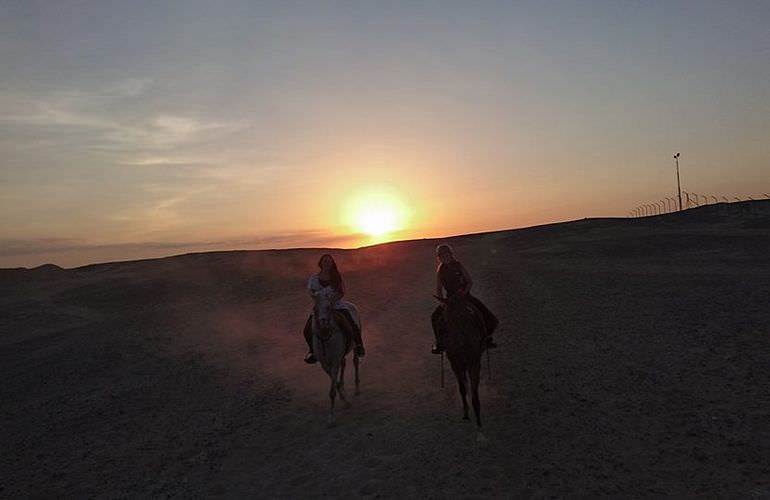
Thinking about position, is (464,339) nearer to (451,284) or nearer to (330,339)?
(451,284)

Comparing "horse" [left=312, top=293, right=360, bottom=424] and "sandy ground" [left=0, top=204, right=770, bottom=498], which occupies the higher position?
"horse" [left=312, top=293, right=360, bottom=424]

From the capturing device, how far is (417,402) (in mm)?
11945

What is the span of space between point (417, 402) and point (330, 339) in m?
2.38

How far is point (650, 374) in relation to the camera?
491 inches

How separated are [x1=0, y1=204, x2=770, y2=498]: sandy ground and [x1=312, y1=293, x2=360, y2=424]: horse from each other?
0.78 metres

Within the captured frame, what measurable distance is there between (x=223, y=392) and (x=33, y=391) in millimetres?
7183

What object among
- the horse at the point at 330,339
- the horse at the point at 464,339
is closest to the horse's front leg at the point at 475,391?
the horse at the point at 464,339

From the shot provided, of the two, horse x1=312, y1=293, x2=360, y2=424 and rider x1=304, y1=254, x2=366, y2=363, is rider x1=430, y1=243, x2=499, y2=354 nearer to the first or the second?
horse x1=312, y1=293, x2=360, y2=424

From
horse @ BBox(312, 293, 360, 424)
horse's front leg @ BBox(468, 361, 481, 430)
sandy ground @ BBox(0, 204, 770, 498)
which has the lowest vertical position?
sandy ground @ BBox(0, 204, 770, 498)

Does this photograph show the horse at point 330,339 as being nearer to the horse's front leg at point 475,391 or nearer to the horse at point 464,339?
the horse at point 464,339

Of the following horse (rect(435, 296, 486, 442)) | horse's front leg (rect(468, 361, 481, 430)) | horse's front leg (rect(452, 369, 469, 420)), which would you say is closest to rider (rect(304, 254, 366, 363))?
horse (rect(435, 296, 486, 442))

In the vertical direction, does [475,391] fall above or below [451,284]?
below

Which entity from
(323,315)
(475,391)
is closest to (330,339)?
(323,315)

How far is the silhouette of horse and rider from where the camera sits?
32.9 feet
